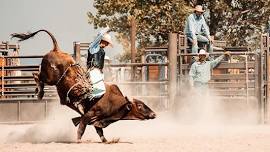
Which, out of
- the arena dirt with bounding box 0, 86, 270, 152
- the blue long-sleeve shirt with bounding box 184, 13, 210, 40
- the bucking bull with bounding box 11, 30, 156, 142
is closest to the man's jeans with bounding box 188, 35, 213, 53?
the blue long-sleeve shirt with bounding box 184, 13, 210, 40

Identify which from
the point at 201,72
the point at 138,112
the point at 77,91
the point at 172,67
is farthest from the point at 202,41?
the point at 77,91

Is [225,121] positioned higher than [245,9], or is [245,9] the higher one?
[245,9]

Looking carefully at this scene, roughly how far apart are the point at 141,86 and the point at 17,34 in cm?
564

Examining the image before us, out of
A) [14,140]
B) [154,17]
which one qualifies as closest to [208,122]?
[14,140]

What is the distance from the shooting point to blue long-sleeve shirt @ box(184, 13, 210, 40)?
15.4 m

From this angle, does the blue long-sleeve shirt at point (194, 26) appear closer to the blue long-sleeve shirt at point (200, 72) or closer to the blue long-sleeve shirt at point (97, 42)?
the blue long-sleeve shirt at point (200, 72)

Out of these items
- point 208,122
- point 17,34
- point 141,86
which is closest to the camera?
point 17,34

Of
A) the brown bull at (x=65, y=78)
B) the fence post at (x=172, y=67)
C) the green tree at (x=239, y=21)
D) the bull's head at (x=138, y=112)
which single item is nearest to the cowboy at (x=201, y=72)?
the fence post at (x=172, y=67)

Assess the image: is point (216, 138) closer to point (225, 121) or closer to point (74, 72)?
point (74, 72)

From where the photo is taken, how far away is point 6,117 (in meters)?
18.1

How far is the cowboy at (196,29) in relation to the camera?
50.5 feet

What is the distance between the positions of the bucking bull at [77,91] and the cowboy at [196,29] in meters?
4.16

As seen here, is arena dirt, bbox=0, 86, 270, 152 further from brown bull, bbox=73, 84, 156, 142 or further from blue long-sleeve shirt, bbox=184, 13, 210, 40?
blue long-sleeve shirt, bbox=184, 13, 210, 40

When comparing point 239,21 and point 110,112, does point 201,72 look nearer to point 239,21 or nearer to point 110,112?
point 110,112
